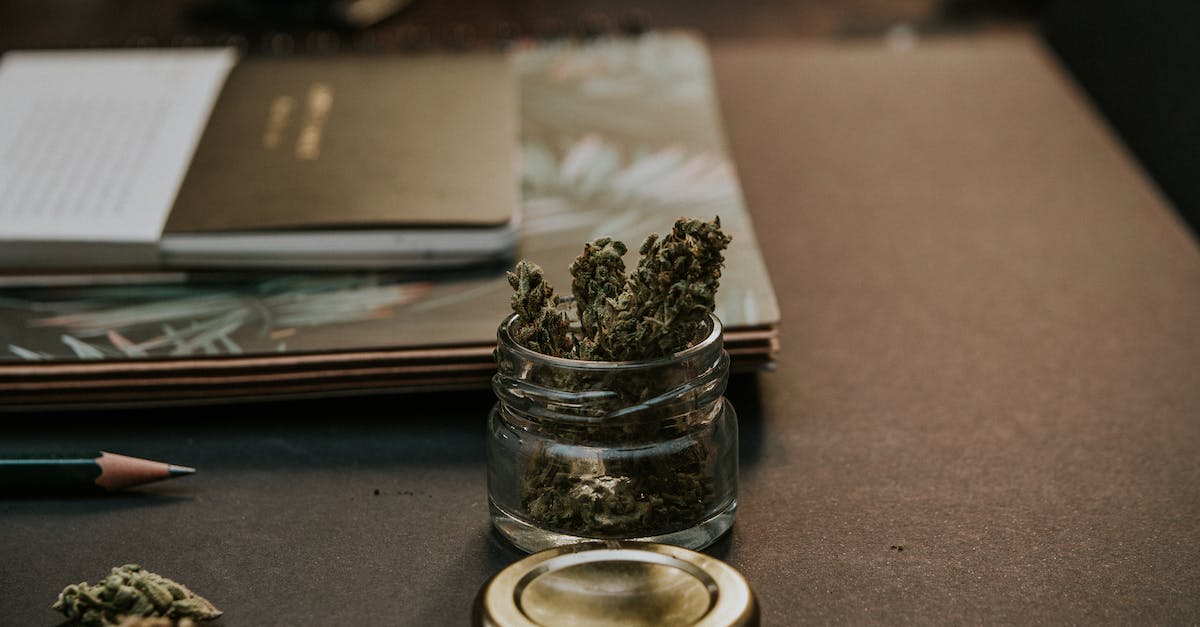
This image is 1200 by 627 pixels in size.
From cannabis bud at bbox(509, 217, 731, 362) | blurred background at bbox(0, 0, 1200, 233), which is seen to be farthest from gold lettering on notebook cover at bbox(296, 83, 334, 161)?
cannabis bud at bbox(509, 217, 731, 362)

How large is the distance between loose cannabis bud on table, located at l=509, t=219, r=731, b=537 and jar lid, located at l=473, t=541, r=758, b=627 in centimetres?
4

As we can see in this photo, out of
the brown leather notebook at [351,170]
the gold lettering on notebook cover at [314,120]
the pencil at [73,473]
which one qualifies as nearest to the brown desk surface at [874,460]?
the pencil at [73,473]

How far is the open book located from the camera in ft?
2.35

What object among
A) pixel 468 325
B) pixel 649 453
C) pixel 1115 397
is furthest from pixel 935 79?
pixel 649 453

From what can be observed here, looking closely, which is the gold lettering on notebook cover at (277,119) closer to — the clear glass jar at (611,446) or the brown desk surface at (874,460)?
the brown desk surface at (874,460)

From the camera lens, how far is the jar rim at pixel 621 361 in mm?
470

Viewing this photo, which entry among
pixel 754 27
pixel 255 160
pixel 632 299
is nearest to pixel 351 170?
pixel 255 160

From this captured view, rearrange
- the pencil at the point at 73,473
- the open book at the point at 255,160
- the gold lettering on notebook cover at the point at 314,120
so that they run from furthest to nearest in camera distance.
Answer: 1. the gold lettering on notebook cover at the point at 314,120
2. the open book at the point at 255,160
3. the pencil at the point at 73,473

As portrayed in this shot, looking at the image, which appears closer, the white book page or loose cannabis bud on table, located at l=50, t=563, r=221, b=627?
loose cannabis bud on table, located at l=50, t=563, r=221, b=627

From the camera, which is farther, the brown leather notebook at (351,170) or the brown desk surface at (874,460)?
the brown leather notebook at (351,170)

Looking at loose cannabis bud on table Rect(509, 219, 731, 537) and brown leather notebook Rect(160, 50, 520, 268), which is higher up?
loose cannabis bud on table Rect(509, 219, 731, 537)

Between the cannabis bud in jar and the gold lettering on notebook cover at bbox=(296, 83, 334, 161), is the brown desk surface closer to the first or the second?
the cannabis bud in jar

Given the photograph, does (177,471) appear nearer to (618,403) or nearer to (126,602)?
(126,602)

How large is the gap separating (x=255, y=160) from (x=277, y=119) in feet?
0.27
